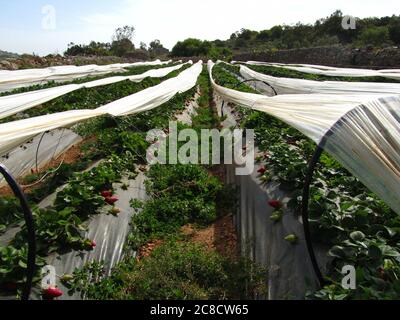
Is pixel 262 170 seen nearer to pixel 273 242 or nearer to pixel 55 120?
pixel 273 242

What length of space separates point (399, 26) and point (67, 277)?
4130 centimetres

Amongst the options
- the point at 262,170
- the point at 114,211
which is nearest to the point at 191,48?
the point at 262,170

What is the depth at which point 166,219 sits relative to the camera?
5484mm

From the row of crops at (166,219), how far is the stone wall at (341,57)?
1642 cm

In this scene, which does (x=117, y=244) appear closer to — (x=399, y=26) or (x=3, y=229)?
(x=3, y=229)

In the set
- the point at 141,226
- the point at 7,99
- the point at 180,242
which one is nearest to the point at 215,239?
the point at 180,242

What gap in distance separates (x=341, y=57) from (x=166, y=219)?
2468cm


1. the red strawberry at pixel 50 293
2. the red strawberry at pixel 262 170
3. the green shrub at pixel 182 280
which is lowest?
the green shrub at pixel 182 280

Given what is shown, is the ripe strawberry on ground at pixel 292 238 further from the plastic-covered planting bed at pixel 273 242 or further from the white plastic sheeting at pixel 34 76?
the white plastic sheeting at pixel 34 76

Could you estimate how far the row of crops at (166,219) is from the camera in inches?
135

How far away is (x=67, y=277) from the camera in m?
3.70

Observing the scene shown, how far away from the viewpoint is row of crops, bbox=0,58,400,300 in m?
3.44

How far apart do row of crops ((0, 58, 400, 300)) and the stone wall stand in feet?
53.9

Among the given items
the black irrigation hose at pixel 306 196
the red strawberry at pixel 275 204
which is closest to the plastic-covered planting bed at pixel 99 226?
the red strawberry at pixel 275 204
